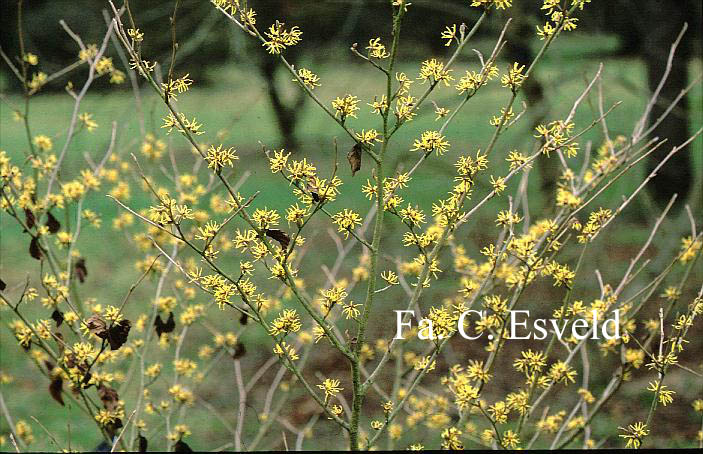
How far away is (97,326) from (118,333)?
0.13ft

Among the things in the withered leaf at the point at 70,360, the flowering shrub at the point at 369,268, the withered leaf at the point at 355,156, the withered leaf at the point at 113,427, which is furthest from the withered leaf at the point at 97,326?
the withered leaf at the point at 355,156

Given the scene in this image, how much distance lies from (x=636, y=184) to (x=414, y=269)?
6.66 ft

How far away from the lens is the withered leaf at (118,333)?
1453 mm

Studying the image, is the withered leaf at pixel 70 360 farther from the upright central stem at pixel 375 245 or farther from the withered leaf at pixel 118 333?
the upright central stem at pixel 375 245

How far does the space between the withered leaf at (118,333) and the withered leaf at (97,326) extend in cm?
1

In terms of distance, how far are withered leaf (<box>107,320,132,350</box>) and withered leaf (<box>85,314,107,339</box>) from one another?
0.03 ft

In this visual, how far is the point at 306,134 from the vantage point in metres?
3.64

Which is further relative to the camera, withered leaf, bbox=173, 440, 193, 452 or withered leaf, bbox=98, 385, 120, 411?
withered leaf, bbox=173, 440, 193, 452

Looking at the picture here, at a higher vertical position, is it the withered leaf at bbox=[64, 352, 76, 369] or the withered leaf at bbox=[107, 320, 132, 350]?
the withered leaf at bbox=[64, 352, 76, 369]

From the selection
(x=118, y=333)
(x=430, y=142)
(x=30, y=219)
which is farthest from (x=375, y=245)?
(x=30, y=219)

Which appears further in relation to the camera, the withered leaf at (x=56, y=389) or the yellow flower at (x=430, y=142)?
the withered leaf at (x=56, y=389)

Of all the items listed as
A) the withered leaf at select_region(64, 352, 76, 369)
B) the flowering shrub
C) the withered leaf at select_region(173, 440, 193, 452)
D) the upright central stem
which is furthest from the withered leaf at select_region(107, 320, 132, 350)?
the withered leaf at select_region(173, 440, 193, 452)

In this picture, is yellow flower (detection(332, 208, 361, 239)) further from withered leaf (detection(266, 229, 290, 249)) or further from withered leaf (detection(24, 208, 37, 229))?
withered leaf (detection(24, 208, 37, 229))

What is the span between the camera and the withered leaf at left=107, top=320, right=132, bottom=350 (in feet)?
4.77
